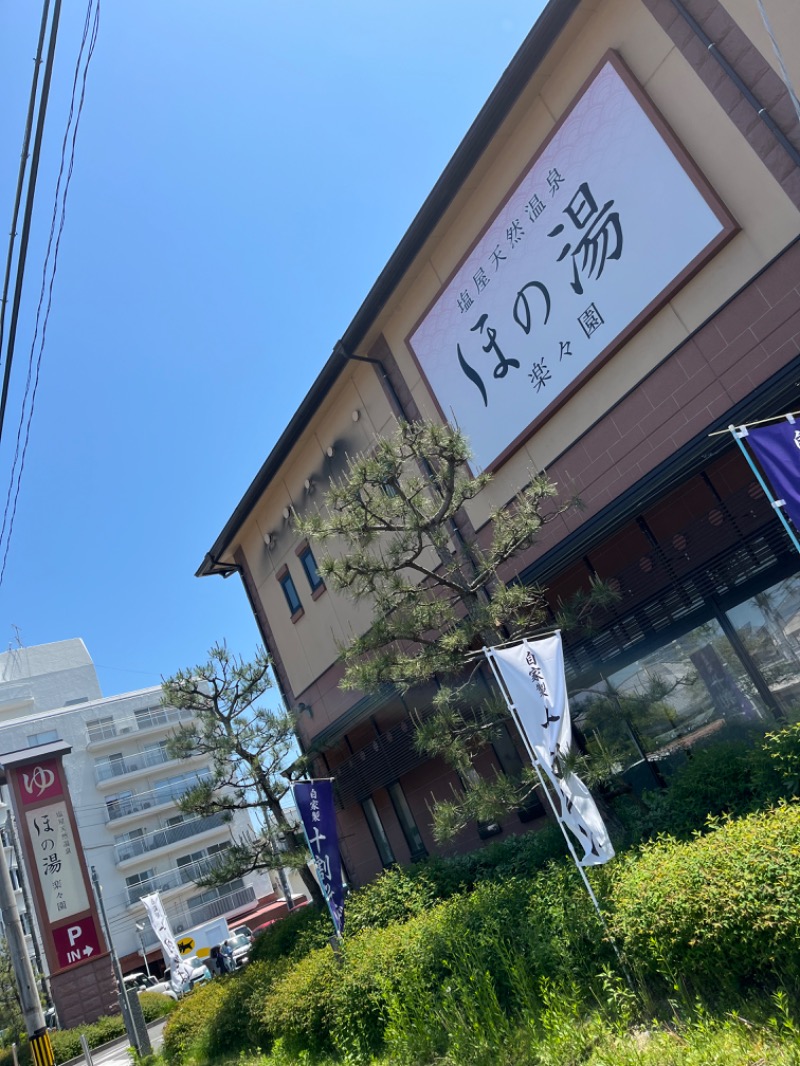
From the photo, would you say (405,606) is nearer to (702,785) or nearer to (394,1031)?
(702,785)

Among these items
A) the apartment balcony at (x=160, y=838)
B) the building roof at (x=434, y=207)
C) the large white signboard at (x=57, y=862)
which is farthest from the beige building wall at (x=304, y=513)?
the apartment balcony at (x=160, y=838)

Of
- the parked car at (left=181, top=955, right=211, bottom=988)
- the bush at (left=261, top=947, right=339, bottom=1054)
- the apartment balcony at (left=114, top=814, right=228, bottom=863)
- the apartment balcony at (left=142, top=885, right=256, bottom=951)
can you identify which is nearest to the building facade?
the bush at (left=261, top=947, right=339, bottom=1054)

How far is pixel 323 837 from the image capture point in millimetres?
9836

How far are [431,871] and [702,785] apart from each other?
434 cm

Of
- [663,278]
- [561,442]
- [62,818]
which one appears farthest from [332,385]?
[62,818]

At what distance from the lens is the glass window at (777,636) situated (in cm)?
879

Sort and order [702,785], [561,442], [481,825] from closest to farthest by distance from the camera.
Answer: [702,785] < [561,442] < [481,825]

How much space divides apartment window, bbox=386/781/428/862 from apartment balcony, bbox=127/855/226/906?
31.1 metres

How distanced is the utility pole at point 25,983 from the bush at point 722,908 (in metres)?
9.13

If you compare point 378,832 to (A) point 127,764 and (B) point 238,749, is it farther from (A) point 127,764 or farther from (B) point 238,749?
(A) point 127,764

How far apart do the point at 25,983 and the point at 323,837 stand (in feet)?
17.1

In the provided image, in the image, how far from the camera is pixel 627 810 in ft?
27.9

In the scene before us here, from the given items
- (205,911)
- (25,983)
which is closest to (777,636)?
(25,983)

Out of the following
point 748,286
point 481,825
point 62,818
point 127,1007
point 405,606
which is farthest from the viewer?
point 62,818
